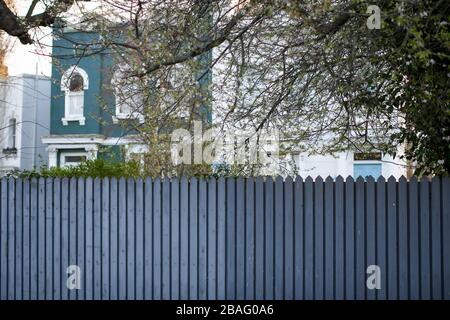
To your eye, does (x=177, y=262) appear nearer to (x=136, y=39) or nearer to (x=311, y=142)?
(x=136, y=39)

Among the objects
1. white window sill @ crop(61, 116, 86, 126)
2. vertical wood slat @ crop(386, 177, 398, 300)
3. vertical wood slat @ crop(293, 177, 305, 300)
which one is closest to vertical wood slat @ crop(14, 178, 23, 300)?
vertical wood slat @ crop(293, 177, 305, 300)

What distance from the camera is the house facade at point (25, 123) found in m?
26.0

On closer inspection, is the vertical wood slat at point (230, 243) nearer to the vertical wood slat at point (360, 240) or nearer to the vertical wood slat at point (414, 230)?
the vertical wood slat at point (360, 240)

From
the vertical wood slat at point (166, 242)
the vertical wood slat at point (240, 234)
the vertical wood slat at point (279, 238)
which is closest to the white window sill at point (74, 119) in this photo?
the vertical wood slat at point (166, 242)

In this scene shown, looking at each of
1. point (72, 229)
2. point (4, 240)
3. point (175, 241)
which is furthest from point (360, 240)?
point (4, 240)

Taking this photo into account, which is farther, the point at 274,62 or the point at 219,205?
the point at 274,62

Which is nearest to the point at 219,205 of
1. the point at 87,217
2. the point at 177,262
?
the point at 177,262

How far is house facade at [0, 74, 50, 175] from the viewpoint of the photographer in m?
26.0

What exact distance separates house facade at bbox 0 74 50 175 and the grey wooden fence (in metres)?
16.6

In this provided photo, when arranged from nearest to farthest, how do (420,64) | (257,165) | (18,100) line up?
1. (420,64)
2. (257,165)
3. (18,100)

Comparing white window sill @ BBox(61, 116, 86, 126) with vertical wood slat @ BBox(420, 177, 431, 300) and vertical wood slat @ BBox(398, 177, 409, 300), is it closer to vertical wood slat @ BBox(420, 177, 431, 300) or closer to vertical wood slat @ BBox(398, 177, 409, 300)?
vertical wood slat @ BBox(398, 177, 409, 300)

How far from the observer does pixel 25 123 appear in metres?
26.2
